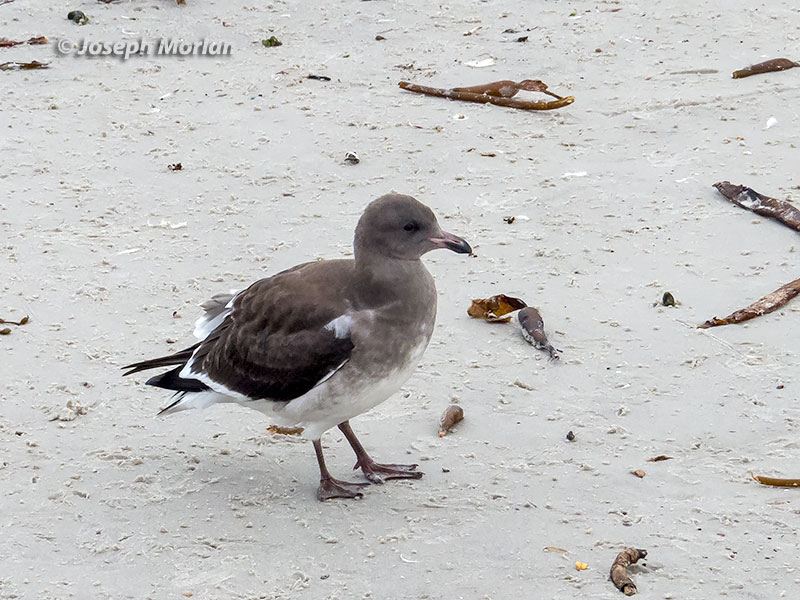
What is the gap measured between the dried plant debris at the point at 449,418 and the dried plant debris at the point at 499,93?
333 cm

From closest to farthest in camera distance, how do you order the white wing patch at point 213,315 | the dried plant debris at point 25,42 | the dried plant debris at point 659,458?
1. the dried plant debris at point 659,458
2. the white wing patch at point 213,315
3. the dried plant debris at point 25,42

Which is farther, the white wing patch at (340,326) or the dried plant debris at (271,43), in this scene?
the dried plant debris at (271,43)

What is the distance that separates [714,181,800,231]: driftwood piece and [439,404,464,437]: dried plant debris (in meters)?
2.33

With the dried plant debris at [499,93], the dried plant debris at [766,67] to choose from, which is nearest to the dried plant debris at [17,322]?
the dried plant debris at [499,93]

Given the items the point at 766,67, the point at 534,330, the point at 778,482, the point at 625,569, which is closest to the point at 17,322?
the point at 534,330

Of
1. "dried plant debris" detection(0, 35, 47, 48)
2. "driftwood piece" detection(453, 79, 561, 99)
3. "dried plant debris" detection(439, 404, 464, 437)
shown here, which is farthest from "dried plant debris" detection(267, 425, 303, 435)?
"dried plant debris" detection(0, 35, 47, 48)

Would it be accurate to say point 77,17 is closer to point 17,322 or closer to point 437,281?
point 17,322

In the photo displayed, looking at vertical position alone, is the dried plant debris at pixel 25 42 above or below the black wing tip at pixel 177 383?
below

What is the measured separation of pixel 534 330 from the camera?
5.16 metres

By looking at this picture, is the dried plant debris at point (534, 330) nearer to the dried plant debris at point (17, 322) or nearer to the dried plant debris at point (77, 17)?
the dried plant debris at point (17, 322)

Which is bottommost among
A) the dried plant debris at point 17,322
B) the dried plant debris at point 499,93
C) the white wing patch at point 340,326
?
the dried plant debris at point 17,322

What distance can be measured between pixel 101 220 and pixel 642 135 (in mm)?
3251

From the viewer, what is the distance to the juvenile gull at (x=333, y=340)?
4.07 meters

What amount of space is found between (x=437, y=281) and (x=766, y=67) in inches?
131
